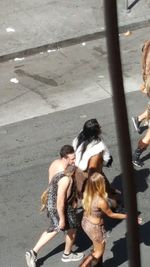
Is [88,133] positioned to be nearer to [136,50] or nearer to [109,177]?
[109,177]

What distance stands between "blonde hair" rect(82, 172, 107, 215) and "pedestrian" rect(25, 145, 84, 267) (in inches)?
9.2

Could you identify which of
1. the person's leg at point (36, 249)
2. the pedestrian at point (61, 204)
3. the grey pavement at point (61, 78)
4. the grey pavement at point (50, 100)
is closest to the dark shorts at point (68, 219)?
the pedestrian at point (61, 204)

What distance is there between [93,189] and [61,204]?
408mm

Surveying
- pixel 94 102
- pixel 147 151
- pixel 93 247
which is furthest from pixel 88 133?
pixel 94 102

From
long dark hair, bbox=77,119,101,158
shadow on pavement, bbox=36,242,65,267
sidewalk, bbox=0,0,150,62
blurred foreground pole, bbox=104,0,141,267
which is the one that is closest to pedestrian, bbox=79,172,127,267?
shadow on pavement, bbox=36,242,65,267

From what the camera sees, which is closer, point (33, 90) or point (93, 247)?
point (93, 247)

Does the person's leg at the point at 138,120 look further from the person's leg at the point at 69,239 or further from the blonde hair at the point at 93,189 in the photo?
the blonde hair at the point at 93,189

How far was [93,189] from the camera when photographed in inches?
313

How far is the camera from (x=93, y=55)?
13.8m

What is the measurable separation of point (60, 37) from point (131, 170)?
34.1 ft

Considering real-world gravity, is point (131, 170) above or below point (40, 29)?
above

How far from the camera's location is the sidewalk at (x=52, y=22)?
557 inches

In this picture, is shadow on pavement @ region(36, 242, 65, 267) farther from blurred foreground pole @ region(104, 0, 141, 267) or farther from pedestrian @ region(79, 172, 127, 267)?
blurred foreground pole @ region(104, 0, 141, 267)

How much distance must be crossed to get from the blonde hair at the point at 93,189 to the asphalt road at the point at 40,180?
1120 millimetres
